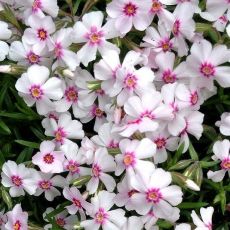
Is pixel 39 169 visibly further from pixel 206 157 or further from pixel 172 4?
pixel 172 4

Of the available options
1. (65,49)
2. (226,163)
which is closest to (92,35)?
(65,49)

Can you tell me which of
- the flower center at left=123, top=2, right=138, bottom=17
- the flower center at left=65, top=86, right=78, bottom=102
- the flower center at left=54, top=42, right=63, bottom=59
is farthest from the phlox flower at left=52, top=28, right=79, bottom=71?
the flower center at left=123, top=2, right=138, bottom=17

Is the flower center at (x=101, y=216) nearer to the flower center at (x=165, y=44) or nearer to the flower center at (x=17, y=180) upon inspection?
the flower center at (x=17, y=180)

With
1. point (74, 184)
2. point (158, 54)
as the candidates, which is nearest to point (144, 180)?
point (74, 184)

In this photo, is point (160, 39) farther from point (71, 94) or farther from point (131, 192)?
point (131, 192)

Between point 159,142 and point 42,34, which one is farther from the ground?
point 42,34

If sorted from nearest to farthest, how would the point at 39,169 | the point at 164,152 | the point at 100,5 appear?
the point at 164,152 → the point at 39,169 → the point at 100,5

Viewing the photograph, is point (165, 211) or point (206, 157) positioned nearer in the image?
point (165, 211)
